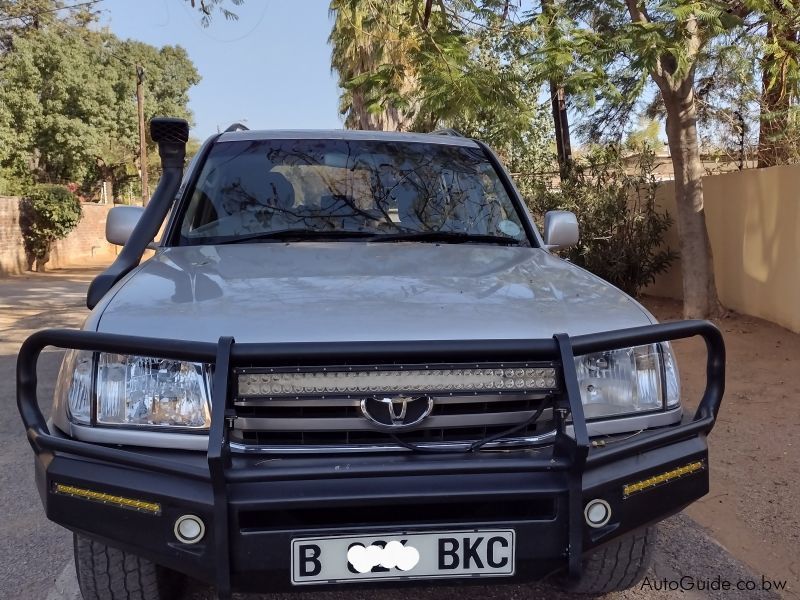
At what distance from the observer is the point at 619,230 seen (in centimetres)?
923

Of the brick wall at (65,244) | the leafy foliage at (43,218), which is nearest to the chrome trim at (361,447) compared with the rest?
the brick wall at (65,244)

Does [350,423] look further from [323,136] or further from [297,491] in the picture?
[323,136]

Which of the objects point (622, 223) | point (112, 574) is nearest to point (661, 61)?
point (622, 223)

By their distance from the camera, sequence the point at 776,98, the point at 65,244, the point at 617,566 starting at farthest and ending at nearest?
the point at 65,244, the point at 776,98, the point at 617,566

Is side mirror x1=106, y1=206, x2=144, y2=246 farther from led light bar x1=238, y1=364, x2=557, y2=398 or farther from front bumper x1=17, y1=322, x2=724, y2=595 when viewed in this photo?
led light bar x1=238, y1=364, x2=557, y2=398

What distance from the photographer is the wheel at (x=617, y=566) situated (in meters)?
2.51

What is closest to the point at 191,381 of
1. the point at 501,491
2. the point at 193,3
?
the point at 501,491

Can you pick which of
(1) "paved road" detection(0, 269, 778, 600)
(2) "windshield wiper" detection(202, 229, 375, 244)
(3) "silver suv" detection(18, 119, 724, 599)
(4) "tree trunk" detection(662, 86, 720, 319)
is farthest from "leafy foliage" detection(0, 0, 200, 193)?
(3) "silver suv" detection(18, 119, 724, 599)

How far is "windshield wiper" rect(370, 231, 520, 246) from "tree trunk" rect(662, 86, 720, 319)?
489 centimetres

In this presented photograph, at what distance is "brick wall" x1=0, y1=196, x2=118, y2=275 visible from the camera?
57.0 ft

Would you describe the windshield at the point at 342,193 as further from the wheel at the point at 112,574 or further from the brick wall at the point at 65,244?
the brick wall at the point at 65,244

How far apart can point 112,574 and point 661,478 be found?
167cm

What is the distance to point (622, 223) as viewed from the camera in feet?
30.2

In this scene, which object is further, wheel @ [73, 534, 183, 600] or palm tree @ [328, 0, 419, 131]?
palm tree @ [328, 0, 419, 131]
